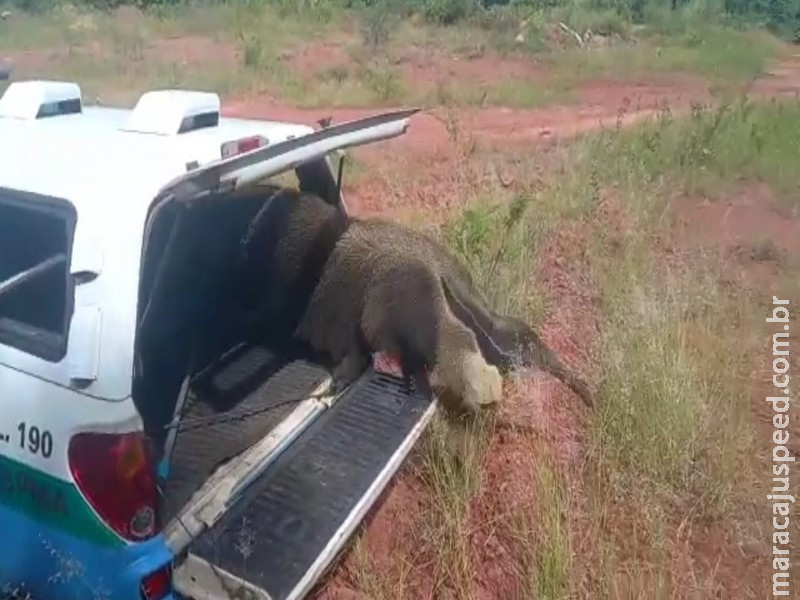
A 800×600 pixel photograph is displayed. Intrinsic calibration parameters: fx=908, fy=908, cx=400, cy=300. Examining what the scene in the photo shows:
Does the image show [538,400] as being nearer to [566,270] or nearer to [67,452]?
[566,270]

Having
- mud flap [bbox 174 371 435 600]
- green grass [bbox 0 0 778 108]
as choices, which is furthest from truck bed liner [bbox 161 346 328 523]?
green grass [bbox 0 0 778 108]

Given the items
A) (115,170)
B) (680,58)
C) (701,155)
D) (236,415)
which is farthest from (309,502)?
(680,58)

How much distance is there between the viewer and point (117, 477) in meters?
2.24

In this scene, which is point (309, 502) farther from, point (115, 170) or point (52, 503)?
point (115, 170)

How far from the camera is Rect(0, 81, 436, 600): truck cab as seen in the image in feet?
7.27

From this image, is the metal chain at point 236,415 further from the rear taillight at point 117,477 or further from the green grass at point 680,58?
the green grass at point 680,58

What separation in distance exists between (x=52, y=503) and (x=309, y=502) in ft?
2.70

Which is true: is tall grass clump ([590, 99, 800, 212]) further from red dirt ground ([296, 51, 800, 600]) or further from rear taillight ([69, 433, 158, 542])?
rear taillight ([69, 433, 158, 542])

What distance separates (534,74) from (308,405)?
14.4 metres

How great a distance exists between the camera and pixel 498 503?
10.6ft

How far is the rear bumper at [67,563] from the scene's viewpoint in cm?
229

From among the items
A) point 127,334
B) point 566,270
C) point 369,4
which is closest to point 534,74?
point 369,4

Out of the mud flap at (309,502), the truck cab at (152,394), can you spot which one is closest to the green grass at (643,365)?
the mud flap at (309,502)

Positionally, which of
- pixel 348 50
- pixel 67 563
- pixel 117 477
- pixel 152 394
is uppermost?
pixel 117 477
